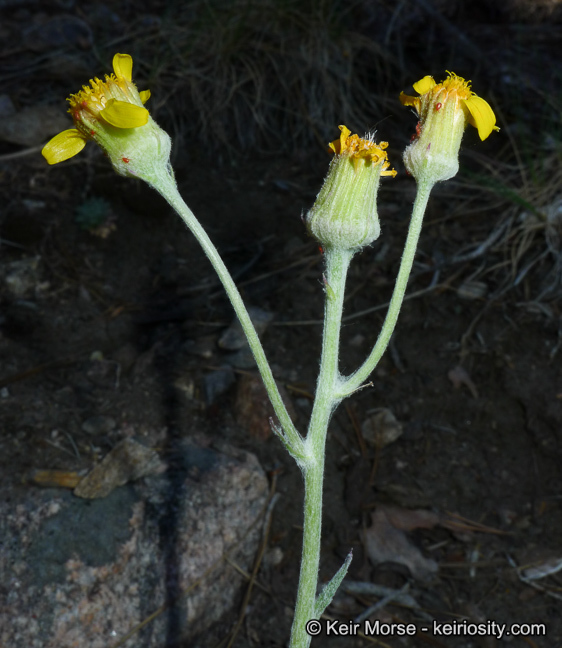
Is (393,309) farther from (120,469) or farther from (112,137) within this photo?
(120,469)

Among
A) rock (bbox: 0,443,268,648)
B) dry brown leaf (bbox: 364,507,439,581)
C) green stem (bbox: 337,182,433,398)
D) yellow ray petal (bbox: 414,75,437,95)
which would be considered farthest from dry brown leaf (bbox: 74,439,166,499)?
yellow ray petal (bbox: 414,75,437,95)

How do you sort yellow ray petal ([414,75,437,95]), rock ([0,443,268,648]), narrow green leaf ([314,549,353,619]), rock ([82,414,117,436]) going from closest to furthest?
narrow green leaf ([314,549,353,619]) → yellow ray petal ([414,75,437,95]) → rock ([0,443,268,648]) → rock ([82,414,117,436])

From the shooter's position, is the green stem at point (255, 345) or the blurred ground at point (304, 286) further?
the blurred ground at point (304, 286)

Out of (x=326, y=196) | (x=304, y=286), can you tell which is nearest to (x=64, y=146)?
(x=326, y=196)

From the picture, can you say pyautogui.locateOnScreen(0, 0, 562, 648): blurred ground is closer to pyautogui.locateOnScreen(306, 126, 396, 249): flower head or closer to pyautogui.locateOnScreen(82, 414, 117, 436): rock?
pyautogui.locateOnScreen(82, 414, 117, 436): rock

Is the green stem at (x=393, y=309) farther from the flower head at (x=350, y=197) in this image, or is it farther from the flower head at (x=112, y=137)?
the flower head at (x=112, y=137)

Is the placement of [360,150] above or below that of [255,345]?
above

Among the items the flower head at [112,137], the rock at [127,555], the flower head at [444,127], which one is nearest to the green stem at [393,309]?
the flower head at [444,127]

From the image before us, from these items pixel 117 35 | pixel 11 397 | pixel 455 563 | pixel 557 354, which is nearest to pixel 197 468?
pixel 11 397
